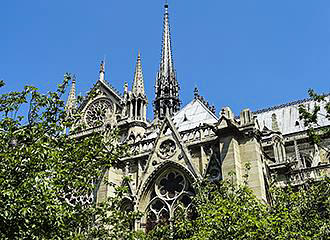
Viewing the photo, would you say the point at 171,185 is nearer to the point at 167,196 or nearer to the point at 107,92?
the point at 167,196

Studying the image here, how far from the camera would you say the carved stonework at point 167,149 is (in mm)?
15508

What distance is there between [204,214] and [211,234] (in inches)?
36.7

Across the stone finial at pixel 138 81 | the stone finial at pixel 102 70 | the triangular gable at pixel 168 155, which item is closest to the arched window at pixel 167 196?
the triangular gable at pixel 168 155

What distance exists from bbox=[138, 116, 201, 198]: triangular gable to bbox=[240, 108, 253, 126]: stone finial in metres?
2.51

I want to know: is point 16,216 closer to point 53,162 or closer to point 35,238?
point 35,238

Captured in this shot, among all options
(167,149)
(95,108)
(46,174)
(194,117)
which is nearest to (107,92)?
(95,108)

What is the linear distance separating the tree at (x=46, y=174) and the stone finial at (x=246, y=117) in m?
4.69

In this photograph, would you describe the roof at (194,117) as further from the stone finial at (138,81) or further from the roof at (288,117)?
the stone finial at (138,81)

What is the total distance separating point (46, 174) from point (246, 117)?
26.0ft

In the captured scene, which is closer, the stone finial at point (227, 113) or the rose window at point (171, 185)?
the stone finial at point (227, 113)

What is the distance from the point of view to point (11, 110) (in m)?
10.5

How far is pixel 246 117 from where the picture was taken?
13.9 m

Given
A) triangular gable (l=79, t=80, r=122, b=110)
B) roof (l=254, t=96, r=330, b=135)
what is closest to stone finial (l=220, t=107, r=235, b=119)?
roof (l=254, t=96, r=330, b=135)

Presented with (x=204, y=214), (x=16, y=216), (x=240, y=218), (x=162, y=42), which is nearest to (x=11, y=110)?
(x=16, y=216)
